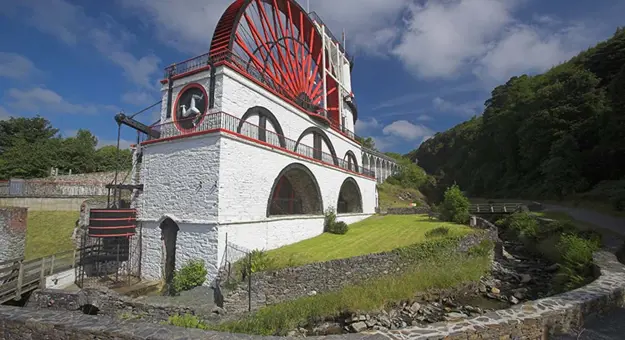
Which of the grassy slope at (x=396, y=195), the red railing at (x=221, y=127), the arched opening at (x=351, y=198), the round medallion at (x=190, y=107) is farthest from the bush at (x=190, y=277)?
the grassy slope at (x=396, y=195)

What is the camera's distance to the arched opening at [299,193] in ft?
50.6

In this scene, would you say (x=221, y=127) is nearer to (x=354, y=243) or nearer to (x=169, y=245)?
(x=169, y=245)

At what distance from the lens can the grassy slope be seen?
37619 millimetres

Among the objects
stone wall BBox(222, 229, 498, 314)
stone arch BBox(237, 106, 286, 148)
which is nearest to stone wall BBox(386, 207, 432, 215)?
stone wall BBox(222, 229, 498, 314)

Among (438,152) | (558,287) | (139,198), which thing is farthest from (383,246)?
(438,152)

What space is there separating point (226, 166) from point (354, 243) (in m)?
7.34

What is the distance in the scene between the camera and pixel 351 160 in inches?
957

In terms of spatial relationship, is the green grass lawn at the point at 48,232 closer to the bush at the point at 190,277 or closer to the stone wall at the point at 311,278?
the bush at the point at 190,277

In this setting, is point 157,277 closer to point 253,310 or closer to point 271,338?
point 253,310

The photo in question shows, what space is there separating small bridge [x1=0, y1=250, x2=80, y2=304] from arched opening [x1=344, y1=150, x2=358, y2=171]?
56.7 feet

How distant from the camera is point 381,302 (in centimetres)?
929

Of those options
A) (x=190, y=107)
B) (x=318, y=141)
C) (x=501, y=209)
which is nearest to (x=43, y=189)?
(x=190, y=107)

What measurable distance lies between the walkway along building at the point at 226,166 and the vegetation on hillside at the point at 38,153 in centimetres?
2059

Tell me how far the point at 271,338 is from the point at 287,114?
13607 mm
